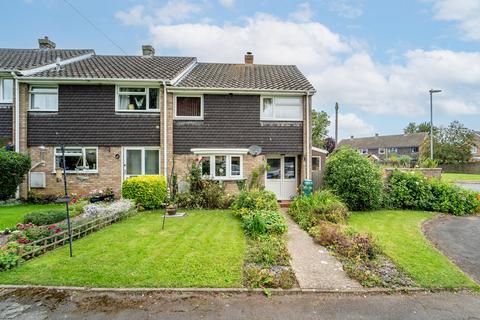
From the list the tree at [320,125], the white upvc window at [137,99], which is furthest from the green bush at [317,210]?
the tree at [320,125]

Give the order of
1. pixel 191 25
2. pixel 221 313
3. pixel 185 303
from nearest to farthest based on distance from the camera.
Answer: pixel 221 313, pixel 185 303, pixel 191 25

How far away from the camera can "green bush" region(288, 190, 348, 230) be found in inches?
341

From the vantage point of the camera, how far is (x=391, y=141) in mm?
60938

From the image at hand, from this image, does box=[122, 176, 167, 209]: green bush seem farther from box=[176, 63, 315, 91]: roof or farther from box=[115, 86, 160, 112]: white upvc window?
box=[176, 63, 315, 91]: roof

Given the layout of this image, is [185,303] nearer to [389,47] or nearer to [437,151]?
[389,47]

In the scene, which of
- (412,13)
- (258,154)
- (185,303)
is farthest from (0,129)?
(412,13)

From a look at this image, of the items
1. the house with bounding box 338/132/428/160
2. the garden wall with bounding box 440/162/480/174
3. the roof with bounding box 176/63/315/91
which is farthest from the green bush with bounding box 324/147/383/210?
the house with bounding box 338/132/428/160

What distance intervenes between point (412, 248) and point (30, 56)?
20656 millimetres

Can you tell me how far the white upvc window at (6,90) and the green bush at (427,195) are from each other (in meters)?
18.4

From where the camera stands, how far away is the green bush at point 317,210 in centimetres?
866

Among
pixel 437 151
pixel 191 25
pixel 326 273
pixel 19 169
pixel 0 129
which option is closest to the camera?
pixel 326 273

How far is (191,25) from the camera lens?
14.6 metres

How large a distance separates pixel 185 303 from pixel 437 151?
4971 cm

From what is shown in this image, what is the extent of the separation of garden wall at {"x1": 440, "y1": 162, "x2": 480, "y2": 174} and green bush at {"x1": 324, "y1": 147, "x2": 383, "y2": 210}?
3793cm
